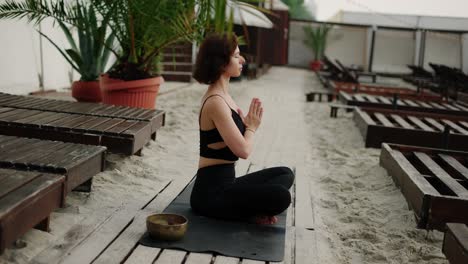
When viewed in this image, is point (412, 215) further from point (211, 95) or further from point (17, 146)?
point (17, 146)

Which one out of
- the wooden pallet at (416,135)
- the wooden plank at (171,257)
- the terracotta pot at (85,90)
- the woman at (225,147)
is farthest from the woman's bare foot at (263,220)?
the terracotta pot at (85,90)

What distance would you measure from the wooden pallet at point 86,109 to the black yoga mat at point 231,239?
5.07ft

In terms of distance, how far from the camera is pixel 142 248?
2.62m

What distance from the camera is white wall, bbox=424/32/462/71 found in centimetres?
1933

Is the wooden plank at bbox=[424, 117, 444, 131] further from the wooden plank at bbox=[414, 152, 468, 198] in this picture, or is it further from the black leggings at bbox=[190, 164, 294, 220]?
the black leggings at bbox=[190, 164, 294, 220]

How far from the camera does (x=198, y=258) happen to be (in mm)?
2555

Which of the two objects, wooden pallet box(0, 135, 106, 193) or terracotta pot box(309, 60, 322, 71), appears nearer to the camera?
wooden pallet box(0, 135, 106, 193)

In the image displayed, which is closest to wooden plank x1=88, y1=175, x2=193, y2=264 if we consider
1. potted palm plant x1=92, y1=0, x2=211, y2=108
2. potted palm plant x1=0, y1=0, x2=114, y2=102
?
potted palm plant x1=92, y1=0, x2=211, y2=108

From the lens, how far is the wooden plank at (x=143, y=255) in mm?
2473

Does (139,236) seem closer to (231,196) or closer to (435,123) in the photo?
(231,196)

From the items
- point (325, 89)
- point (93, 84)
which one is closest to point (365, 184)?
point (93, 84)

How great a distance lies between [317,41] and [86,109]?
19.2 meters

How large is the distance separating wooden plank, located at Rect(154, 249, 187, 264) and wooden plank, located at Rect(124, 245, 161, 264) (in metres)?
0.03

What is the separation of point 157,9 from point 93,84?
1.55 metres
